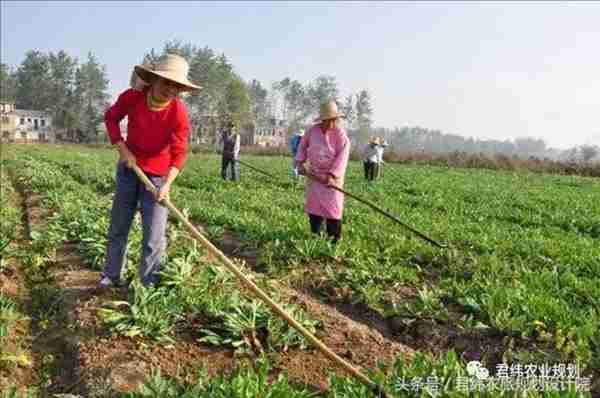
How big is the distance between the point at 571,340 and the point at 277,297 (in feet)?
8.15

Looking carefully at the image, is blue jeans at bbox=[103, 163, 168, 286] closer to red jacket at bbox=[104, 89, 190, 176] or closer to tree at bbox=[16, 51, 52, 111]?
red jacket at bbox=[104, 89, 190, 176]

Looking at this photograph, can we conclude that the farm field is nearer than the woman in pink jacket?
Yes

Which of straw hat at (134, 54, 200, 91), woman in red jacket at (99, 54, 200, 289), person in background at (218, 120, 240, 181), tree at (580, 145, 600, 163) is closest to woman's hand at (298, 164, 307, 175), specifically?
woman in red jacket at (99, 54, 200, 289)

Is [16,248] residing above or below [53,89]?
below

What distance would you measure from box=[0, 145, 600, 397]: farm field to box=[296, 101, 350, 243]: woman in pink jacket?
0.51 metres

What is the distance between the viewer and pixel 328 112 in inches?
262

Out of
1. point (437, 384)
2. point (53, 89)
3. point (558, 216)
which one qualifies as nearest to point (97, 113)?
point (53, 89)

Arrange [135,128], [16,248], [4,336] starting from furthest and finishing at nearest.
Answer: [16,248] → [135,128] → [4,336]

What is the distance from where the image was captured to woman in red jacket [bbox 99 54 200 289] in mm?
4339

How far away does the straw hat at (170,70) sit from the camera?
13.5 ft

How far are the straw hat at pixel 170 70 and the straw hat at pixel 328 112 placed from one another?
2659 millimetres

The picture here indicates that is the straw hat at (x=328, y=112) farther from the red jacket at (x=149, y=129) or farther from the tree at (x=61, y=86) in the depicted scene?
the tree at (x=61, y=86)

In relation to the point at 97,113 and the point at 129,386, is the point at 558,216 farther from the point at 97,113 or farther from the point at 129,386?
the point at 97,113

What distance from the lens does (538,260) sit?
22.6ft
